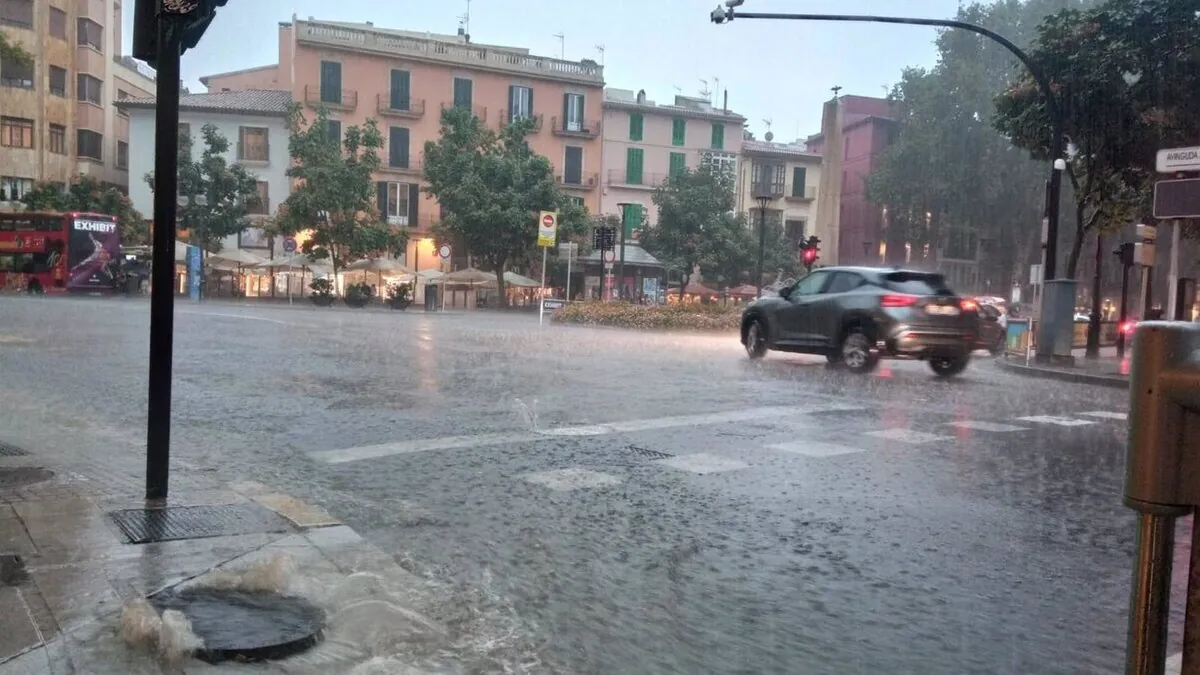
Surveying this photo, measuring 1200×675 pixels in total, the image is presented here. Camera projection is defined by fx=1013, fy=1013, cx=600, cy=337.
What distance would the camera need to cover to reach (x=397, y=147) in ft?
179

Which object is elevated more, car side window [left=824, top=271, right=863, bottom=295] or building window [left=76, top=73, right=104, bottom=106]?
building window [left=76, top=73, right=104, bottom=106]

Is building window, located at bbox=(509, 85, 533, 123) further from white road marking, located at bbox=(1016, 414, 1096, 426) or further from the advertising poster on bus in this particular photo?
white road marking, located at bbox=(1016, 414, 1096, 426)

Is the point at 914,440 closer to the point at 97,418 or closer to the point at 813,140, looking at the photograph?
the point at 97,418

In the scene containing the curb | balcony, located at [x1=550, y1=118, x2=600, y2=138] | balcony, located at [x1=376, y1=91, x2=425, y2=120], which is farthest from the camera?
balcony, located at [x1=550, y1=118, x2=600, y2=138]

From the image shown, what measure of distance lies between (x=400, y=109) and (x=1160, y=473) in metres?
55.3

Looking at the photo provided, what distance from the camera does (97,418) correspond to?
8.88 m

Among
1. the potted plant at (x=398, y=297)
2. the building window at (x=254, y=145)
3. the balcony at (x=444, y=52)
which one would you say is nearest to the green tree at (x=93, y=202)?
the building window at (x=254, y=145)

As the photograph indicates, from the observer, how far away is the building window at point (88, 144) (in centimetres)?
5012

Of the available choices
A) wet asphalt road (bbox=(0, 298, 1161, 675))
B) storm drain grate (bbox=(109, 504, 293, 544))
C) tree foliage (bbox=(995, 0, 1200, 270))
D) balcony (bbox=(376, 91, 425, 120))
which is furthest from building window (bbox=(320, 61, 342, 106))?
storm drain grate (bbox=(109, 504, 293, 544))

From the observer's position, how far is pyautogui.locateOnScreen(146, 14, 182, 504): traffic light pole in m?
5.05

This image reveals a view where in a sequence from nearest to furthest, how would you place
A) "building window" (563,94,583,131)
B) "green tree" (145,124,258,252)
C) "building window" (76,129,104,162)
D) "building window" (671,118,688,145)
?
"green tree" (145,124,258,252) → "building window" (76,129,104,162) → "building window" (563,94,583,131) → "building window" (671,118,688,145)

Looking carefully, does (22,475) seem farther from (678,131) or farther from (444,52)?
(678,131)

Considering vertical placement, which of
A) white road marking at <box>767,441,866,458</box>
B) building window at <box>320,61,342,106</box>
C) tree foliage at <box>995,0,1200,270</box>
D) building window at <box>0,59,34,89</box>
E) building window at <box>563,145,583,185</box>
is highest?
building window at <box>320,61,342,106</box>

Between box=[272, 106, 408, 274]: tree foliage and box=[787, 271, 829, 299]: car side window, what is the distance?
32771 mm
